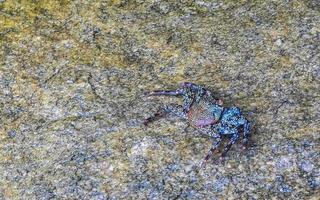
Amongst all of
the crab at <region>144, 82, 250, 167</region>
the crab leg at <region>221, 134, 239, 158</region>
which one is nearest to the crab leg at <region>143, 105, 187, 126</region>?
the crab at <region>144, 82, 250, 167</region>

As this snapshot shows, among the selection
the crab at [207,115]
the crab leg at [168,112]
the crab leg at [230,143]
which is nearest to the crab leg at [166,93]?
the crab at [207,115]

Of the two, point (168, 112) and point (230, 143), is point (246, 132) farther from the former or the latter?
point (168, 112)

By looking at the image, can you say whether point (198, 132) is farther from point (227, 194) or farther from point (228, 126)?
point (227, 194)

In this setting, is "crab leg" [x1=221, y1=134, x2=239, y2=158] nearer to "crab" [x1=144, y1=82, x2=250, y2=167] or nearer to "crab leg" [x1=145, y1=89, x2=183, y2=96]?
"crab" [x1=144, y1=82, x2=250, y2=167]

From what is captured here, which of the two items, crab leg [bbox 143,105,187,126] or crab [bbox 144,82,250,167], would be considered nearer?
crab [bbox 144,82,250,167]

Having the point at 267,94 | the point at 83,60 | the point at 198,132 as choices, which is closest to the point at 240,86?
the point at 267,94

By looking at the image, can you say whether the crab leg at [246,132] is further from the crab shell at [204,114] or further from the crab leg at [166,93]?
the crab leg at [166,93]
